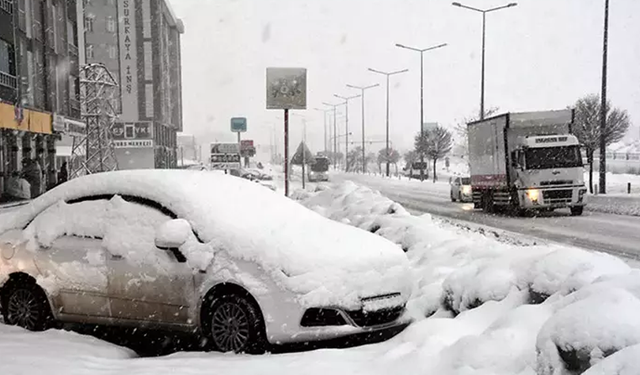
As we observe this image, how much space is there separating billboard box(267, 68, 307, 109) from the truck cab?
7.22 meters

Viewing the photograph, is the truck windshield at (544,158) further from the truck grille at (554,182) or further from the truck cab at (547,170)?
the truck grille at (554,182)

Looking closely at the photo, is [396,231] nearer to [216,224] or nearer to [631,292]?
[216,224]

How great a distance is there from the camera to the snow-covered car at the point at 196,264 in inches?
219

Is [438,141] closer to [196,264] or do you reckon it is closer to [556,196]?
[556,196]

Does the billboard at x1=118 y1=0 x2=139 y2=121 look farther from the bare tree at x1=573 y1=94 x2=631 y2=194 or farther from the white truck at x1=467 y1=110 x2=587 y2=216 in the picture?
the white truck at x1=467 y1=110 x2=587 y2=216

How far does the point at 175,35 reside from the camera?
4129 inches

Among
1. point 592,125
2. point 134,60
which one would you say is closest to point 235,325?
point 592,125

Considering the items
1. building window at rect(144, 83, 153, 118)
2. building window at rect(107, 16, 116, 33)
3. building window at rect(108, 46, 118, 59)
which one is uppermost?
building window at rect(107, 16, 116, 33)

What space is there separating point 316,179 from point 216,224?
59.8m

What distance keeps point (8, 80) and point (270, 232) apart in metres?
31.4

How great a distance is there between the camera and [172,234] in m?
5.79

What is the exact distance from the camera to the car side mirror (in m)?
5.78

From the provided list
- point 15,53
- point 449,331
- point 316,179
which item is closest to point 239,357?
point 449,331

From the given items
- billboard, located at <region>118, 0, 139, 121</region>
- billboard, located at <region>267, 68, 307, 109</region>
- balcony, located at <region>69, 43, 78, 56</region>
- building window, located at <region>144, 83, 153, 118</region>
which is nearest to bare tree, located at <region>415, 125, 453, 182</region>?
building window, located at <region>144, 83, 153, 118</region>
